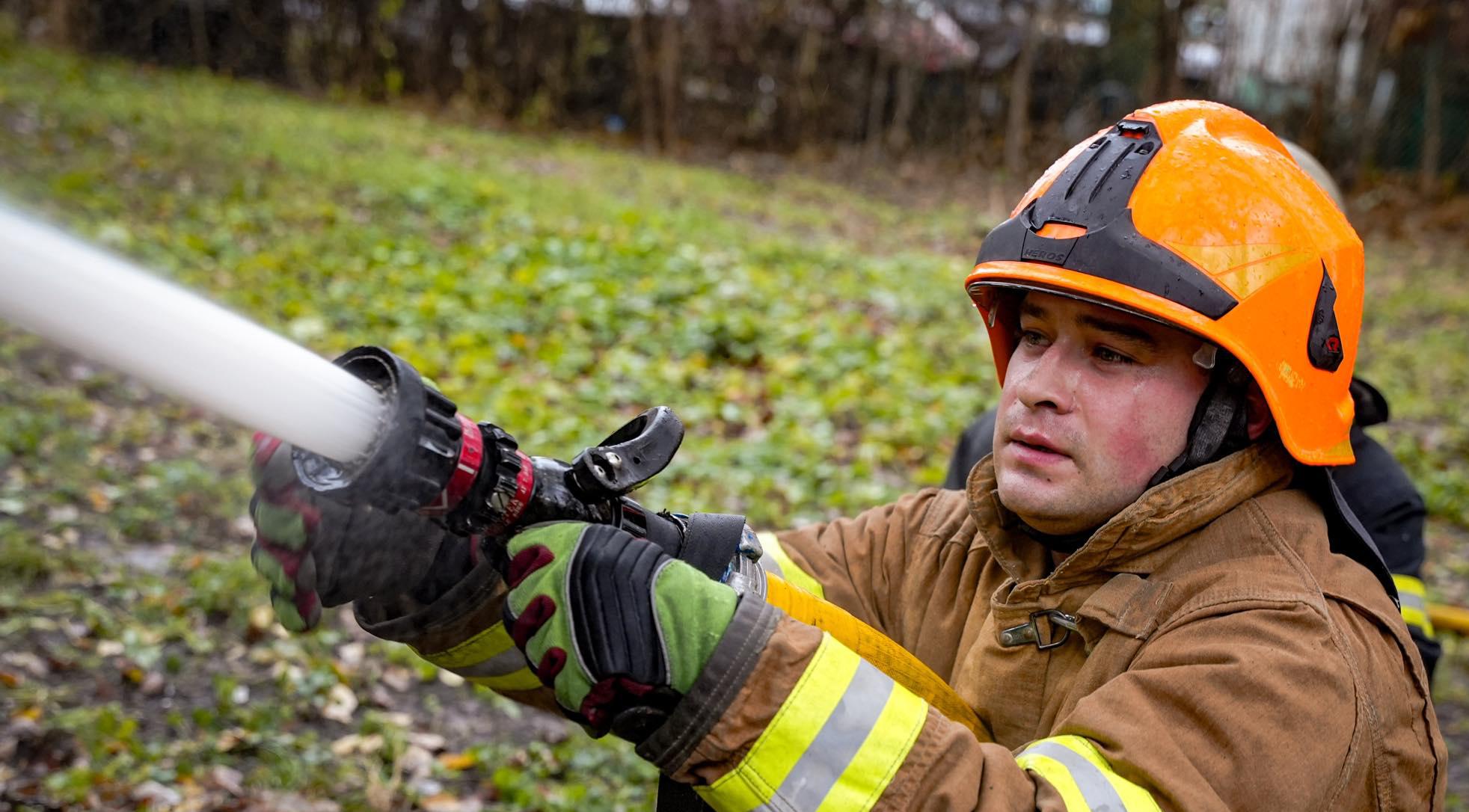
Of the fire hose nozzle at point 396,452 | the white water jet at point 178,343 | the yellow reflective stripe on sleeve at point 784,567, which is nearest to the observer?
the white water jet at point 178,343

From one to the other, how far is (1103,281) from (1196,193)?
0.65 ft

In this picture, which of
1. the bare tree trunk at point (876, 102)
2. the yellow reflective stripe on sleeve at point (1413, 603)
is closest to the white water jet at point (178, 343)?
the yellow reflective stripe on sleeve at point (1413, 603)

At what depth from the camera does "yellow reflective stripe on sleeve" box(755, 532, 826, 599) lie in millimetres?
2061

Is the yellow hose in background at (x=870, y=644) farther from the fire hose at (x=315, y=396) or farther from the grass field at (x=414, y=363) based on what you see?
the grass field at (x=414, y=363)

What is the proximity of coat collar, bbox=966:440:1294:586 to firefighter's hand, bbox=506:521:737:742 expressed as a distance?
1.93 feet

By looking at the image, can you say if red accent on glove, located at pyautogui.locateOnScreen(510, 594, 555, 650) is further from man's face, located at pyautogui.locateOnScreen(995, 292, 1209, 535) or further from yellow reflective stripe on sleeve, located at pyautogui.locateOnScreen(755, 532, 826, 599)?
man's face, located at pyautogui.locateOnScreen(995, 292, 1209, 535)

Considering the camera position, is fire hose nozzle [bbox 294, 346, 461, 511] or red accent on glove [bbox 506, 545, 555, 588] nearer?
fire hose nozzle [bbox 294, 346, 461, 511]

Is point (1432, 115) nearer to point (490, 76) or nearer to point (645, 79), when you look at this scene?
point (645, 79)

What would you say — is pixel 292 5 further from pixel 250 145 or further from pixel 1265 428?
pixel 1265 428

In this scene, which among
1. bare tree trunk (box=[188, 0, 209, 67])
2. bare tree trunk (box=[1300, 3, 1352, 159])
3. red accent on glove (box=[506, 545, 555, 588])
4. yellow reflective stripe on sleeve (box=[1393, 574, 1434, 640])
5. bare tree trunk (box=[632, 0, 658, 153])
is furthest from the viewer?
bare tree trunk (box=[632, 0, 658, 153])

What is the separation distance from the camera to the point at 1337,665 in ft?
5.12

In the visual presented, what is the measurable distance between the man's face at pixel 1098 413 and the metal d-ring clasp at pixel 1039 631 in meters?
0.15

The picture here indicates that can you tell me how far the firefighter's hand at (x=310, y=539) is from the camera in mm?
1542

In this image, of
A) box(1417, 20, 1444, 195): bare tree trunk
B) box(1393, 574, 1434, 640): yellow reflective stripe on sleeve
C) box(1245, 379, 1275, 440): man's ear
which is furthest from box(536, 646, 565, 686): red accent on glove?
A: box(1417, 20, 1444, 195): bare tree trunk
